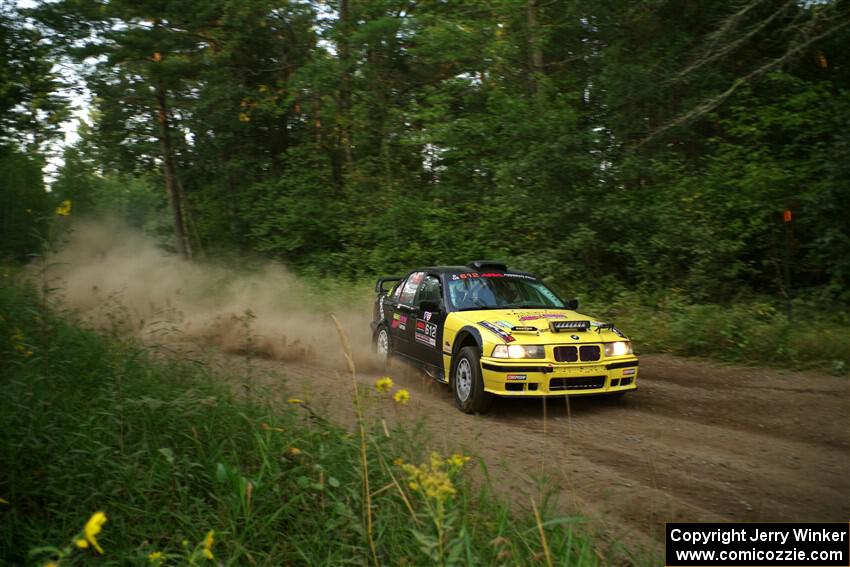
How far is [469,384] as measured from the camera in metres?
7.26

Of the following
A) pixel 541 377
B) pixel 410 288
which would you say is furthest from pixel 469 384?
pixel 410 288

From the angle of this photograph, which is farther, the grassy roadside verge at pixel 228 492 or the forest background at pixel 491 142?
the forest background at pixel 491 142

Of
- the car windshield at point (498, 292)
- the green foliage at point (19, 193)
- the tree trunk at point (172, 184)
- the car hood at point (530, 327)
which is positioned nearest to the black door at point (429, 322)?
the car windshield at point (498, 292)

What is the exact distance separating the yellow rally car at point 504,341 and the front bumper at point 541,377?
0.03 feet

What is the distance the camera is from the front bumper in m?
6.79

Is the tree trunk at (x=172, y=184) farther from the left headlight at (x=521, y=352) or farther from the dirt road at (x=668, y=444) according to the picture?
the left headlight at (x=521, y=352)

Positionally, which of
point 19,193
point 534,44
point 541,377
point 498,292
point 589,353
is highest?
point 534,44

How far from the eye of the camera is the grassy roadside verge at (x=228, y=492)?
3258mm

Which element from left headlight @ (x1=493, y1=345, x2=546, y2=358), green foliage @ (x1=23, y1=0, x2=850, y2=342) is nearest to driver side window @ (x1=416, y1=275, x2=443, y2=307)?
left headlight @ (x1=493, y1=345, x2=546, y2=358)

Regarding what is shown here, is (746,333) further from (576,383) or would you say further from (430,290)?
(430,290)

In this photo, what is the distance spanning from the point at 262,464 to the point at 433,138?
1717cm

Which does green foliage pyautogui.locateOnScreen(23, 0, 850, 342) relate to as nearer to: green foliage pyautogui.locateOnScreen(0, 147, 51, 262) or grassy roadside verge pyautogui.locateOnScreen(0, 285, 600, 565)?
green foliage pyautogui.locateOnScreen(0, 147, 51, 262)

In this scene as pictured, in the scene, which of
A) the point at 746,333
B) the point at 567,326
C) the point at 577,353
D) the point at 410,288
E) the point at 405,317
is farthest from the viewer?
the point at 746,333

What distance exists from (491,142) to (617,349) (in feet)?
41.8
